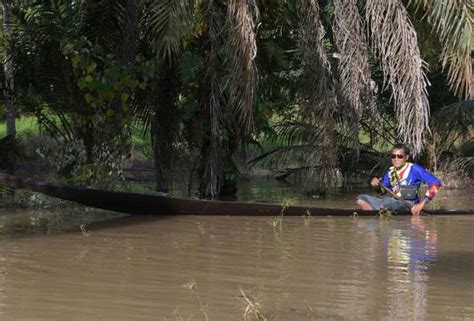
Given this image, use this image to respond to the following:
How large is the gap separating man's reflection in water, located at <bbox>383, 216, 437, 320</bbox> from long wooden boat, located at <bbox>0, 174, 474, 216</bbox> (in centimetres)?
140

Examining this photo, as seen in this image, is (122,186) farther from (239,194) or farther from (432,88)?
(432,88)

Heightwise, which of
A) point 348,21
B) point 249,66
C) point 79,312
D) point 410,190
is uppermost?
point 348,21

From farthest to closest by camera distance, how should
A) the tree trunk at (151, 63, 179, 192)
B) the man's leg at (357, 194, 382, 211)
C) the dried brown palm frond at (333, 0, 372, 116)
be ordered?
the tree trunk at (151, 63, 179, 192), the dried brown palm frond at (333, 0, 372, 116), the man's leg at (357, 194, 382, 211)

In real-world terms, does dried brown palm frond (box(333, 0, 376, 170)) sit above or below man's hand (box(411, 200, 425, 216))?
above

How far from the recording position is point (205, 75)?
12.2 m

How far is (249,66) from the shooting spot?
10789mm

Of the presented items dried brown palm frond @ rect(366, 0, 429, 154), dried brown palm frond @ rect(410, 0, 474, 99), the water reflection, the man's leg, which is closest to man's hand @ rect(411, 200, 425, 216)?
the man's leg

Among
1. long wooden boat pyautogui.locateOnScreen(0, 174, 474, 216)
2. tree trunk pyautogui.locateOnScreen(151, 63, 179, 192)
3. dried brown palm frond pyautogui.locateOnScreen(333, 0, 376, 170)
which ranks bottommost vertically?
long wooden boat pyautogui.locateOnScreen(0, 174, 474, 216)

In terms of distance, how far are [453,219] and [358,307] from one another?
5570 millimetres

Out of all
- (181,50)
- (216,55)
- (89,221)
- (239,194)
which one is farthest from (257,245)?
(239,194)

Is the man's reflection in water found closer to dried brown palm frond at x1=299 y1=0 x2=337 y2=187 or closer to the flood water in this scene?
the flood water

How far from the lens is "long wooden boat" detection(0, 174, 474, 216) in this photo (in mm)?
9734

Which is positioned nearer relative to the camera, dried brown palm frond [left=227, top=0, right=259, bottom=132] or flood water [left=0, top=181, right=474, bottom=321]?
flood water [left=0, top=181, right=474, bottom=321]

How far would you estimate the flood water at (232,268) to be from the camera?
5.46 meters
